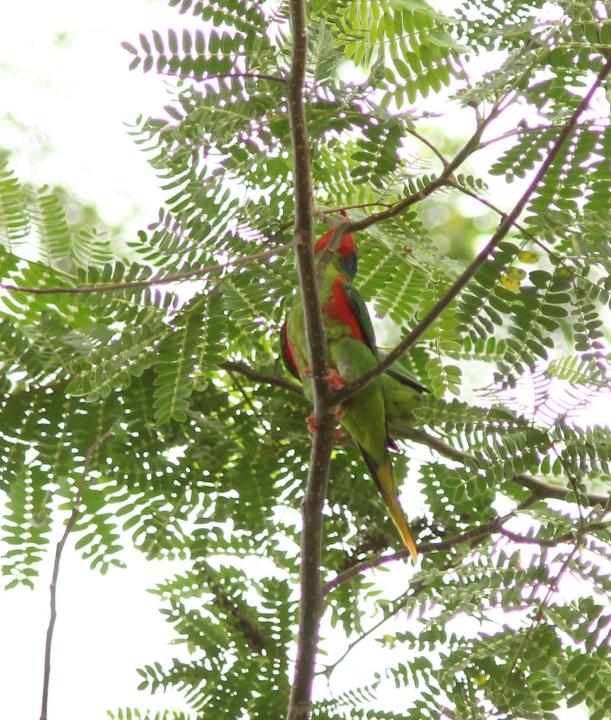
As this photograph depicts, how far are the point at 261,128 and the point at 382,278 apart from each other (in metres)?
0.91

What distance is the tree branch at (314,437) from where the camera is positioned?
1848mm

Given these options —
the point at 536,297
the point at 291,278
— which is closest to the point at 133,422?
the point at 291,278

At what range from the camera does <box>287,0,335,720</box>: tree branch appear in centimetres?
185

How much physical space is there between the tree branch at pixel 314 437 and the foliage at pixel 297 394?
0.21 m

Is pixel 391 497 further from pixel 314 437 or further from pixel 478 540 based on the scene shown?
pixel 314 437

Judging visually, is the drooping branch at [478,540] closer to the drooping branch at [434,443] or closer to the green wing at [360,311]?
the drooping branch at [434,443]

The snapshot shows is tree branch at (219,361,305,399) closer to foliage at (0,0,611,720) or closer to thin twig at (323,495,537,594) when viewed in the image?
foliage at (0,0,611,720)

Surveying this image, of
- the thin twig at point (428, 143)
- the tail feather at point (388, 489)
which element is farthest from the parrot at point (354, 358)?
the thin twig at point (428, 143)

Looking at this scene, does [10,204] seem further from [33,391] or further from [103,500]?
[103,500]

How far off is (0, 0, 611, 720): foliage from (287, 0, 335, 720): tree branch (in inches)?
8.1

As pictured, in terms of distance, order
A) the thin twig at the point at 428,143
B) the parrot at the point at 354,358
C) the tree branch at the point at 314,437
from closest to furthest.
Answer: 1. the tree branch at the point at 314,437
2. the thin twig at the point at 428,143
3. the parrot at the point at 354,358

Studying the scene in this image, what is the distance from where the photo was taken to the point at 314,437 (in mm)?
2242

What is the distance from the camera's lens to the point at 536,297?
2.14 m

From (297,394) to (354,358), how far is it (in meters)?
0.41
